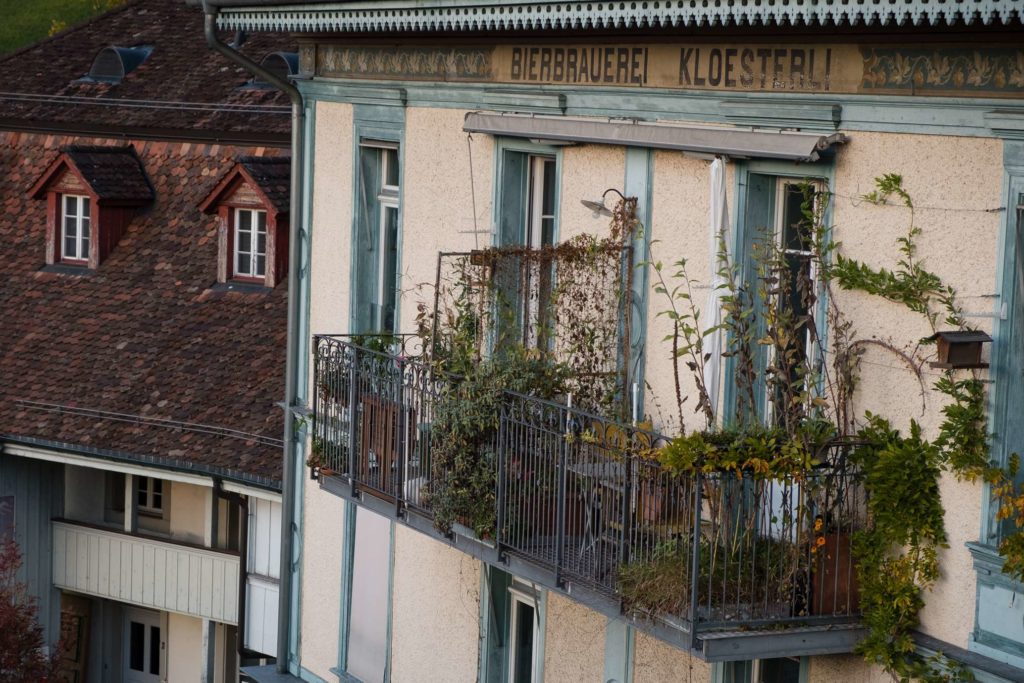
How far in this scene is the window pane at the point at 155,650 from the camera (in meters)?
23.8

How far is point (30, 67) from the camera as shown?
25609 mm

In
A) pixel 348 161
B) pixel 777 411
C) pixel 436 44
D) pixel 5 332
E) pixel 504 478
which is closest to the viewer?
pixel 777 411

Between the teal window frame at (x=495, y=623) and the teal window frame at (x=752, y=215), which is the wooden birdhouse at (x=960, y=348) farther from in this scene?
the teal window frame at (x=495, y=623)

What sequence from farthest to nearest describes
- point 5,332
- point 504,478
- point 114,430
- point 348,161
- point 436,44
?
point 5,332
point 114,430
point 348,161
point 436,44
point 504,478

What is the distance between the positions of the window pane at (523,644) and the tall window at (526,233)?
2.01 m

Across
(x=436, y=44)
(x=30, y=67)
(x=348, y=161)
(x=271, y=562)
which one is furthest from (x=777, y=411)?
(x=30, y=67)

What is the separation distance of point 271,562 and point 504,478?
1022 centimetres

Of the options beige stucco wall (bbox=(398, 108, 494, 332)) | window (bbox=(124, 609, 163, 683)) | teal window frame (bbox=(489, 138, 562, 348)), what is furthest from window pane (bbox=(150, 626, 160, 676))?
teal window frame (bbox=(489, 138, 562, 348))

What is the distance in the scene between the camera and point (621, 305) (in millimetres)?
11344

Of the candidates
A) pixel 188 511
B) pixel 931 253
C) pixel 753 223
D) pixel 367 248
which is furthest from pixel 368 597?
pixel 188 511

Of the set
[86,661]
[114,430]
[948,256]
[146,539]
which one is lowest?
[86,661]

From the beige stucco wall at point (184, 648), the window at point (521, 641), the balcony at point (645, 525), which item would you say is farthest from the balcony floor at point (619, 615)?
the beige stucco wall at point (184, 648)

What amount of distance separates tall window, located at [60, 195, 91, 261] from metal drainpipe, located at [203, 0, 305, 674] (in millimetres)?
8332

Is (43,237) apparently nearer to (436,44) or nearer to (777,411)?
(436,44)
